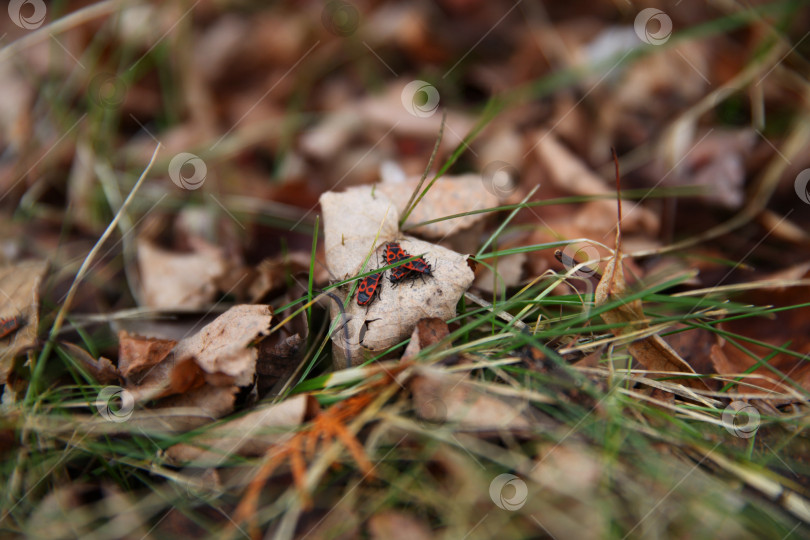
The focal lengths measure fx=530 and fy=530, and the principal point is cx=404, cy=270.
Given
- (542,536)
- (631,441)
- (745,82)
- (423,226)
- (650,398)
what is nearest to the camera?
(542,536)

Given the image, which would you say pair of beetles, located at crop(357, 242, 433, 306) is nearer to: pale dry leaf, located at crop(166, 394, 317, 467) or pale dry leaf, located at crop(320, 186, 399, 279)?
pale dry leaf, located at crop(320, 186, 399, 279)

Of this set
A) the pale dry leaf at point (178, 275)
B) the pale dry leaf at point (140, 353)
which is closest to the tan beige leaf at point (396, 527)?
the pale dry leaf at point (140, 353)

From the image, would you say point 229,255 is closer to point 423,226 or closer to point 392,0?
point 423,226

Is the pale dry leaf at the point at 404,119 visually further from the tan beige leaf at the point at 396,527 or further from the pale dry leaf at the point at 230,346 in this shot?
the tan beige leaf at the point at 396,527

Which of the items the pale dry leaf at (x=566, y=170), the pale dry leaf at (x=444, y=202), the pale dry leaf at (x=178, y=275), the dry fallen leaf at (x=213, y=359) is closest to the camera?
the dry fallen leaf at (x=213, y=359)

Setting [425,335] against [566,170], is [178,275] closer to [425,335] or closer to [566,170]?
[425,335]

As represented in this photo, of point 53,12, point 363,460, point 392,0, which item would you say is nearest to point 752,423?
point 363,460
